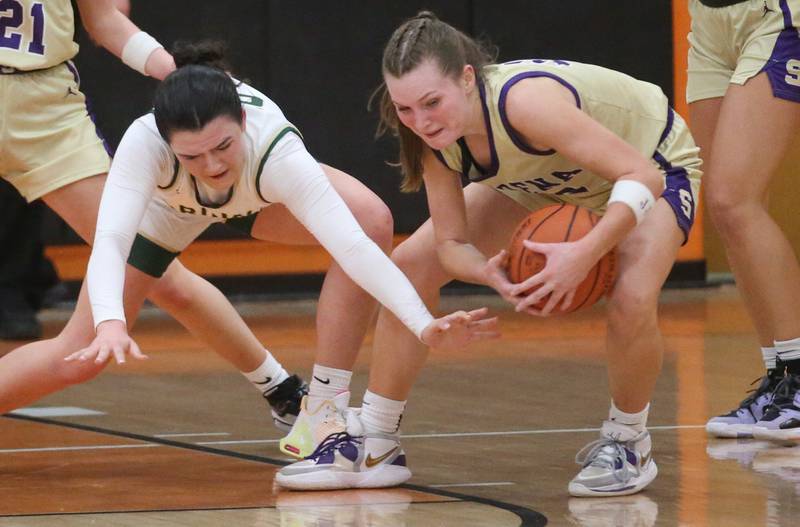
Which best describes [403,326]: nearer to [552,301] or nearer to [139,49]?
[552,301]

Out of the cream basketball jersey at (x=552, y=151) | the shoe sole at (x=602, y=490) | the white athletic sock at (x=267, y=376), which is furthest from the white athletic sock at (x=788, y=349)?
the white athletic sock at (x=267, y=376)

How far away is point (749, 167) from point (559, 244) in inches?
42.5

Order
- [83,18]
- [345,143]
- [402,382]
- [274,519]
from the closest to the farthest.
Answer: [274,519] → [402,382] → [83,18] → [345,143]

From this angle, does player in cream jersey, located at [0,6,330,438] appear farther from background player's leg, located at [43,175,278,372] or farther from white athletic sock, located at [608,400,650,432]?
white athletic sock, located at [608,400,650,432]

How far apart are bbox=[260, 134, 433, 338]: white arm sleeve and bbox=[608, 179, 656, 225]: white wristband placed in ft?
1.58

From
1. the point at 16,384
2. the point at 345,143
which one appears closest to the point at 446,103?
the point at 16,384

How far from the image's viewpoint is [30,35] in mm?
3930

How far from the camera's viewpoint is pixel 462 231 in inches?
136

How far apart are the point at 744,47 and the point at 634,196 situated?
1148 mm

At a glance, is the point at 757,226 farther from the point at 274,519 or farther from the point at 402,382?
the point at 274,519

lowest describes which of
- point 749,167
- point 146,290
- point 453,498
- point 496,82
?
point 453,498

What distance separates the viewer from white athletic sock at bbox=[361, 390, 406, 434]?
3.62 meters

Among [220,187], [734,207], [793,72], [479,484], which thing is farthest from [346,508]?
[793,72]

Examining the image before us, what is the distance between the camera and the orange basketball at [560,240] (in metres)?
3.22
